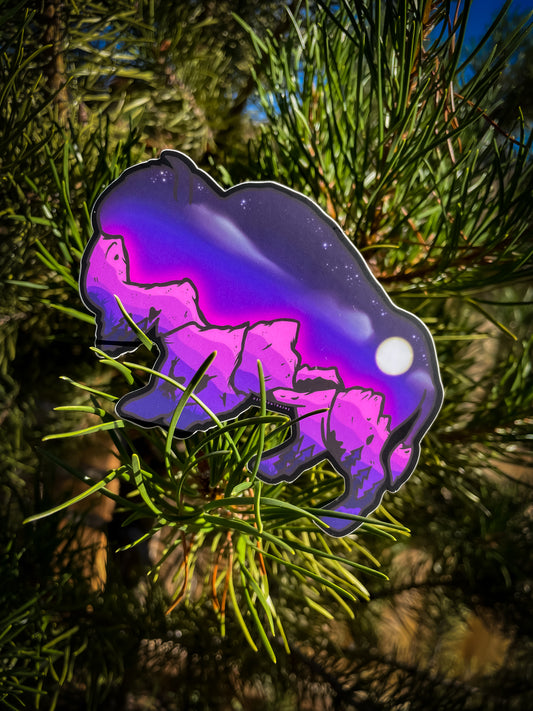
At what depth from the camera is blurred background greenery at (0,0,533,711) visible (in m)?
0.25

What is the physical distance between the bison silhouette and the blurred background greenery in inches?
0.8

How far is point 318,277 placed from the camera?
0.25 metres

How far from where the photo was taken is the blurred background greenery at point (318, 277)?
247 millimetres

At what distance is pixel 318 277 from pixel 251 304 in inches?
1.4

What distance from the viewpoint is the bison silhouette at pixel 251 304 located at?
0.25m

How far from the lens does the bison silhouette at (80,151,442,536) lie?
25 cm

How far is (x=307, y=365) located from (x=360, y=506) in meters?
0.08

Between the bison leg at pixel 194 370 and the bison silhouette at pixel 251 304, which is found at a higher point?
the bison silhouette at pixel 251 304

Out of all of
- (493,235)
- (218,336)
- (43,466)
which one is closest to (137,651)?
(43,466)

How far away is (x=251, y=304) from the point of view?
25cm

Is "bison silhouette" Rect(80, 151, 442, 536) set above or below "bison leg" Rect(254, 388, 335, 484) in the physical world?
above

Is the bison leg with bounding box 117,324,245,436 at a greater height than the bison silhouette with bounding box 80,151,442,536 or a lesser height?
lesser

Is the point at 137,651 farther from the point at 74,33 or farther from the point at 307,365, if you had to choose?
the point at 74,33

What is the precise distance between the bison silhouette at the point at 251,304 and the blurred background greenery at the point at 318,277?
0.02 m
